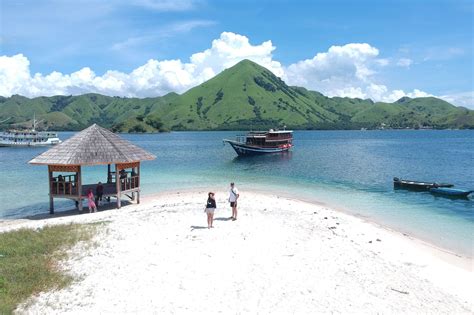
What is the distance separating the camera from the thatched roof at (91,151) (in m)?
24.6

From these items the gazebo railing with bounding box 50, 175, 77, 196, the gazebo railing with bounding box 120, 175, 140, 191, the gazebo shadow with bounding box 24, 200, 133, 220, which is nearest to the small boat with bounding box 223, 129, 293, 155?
the gazebo railing with bounding box 120, 175, 140, 191

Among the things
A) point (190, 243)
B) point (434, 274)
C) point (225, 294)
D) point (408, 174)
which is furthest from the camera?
point (408, 174)

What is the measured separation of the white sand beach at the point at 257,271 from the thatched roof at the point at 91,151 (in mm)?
4394

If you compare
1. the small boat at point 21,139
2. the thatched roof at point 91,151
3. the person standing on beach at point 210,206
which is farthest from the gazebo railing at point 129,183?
the small boat at point 21,139

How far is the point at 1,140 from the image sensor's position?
120 meters

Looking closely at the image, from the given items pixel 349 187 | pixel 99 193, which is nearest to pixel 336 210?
pixel 349 187

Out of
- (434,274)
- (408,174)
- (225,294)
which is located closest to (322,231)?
(434,274)

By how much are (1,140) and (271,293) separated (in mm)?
131697

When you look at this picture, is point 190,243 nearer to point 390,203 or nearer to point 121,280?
point 121,280

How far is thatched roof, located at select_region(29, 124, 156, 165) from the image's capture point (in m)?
24.6

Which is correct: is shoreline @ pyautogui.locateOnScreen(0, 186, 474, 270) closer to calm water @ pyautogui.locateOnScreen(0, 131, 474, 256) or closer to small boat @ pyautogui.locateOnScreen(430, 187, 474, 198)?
calm water @ pyautogui.locateOnScreen(0, 131, 474, 256)

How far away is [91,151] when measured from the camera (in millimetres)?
25203

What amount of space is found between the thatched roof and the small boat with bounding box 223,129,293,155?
51485mm

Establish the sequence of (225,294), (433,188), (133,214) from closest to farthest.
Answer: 1. (225,294)
2. (133,214)
3. (433,188)
